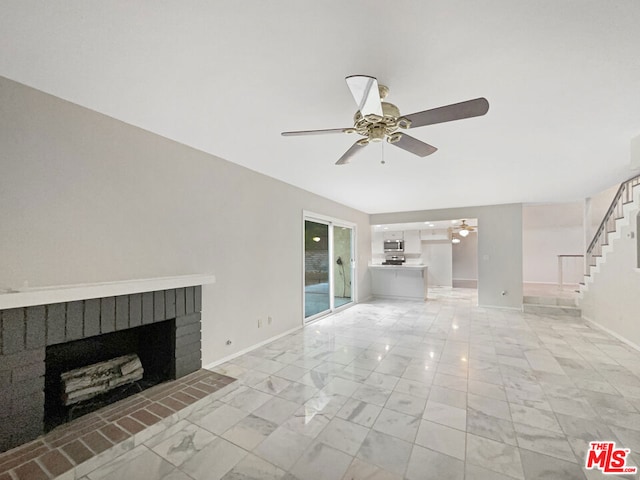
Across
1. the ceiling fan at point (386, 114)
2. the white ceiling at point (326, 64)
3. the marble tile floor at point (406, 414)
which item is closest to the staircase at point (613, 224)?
the marble tile floor at point (406, 414)

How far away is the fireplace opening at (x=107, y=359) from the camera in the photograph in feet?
6.84

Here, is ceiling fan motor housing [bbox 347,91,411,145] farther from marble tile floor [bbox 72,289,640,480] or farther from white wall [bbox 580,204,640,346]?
white wall [bbox 580,204,640,346]

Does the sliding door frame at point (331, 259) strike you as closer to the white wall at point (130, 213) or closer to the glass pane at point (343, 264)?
the glass pane at point (343, 264)

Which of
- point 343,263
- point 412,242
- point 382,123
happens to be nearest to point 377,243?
point 412,242

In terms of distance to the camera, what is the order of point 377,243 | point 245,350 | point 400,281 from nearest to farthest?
point 245,350 < point 400,281 < point 377,243

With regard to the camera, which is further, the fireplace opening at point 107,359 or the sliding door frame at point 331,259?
the sliding door frame at point 331,259

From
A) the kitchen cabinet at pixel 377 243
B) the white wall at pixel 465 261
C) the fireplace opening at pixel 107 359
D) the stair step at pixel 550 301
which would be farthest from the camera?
the white wall at pixel 465 261

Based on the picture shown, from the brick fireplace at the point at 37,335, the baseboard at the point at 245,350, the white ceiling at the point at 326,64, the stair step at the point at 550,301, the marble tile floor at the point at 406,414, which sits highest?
the white ceiling at the point at 326,64

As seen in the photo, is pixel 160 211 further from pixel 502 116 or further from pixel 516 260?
pixel 516 260

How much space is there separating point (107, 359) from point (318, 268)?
403 centimetres

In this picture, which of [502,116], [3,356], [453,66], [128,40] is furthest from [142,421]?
[502,116]

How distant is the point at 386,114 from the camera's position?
1.87m

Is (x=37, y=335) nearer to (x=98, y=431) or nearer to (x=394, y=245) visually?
(x=98, y=431)

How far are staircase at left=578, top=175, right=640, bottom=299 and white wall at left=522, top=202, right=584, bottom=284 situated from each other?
311 cm
